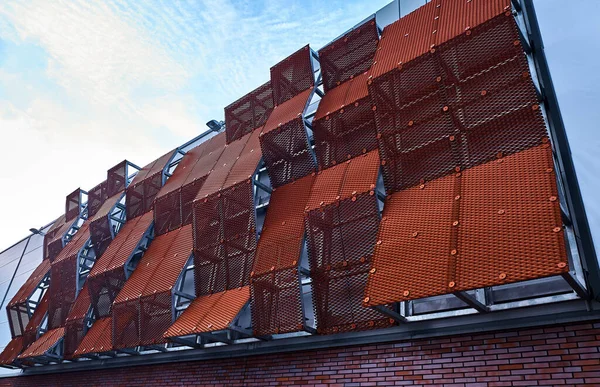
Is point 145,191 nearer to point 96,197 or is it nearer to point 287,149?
point 96,197

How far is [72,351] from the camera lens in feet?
53.3

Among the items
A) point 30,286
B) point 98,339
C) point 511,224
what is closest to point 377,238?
point 511,224

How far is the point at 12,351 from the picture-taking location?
19266 millimetres

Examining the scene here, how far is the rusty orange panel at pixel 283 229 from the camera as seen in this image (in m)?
10.9

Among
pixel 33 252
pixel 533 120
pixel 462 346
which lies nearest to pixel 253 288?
pixel 462 346

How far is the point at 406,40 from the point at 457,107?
2579 millimetres

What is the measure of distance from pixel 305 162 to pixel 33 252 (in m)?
22.4

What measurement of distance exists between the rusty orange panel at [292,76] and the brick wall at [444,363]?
25.0 ft

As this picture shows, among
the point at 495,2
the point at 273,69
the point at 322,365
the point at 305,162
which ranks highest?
the point at 273,69

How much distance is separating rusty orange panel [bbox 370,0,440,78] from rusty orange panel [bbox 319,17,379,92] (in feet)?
4.65

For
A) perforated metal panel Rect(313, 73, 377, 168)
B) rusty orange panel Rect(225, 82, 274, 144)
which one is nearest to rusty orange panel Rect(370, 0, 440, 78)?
perforated metal panel Rect(313, 73, 377, 168)

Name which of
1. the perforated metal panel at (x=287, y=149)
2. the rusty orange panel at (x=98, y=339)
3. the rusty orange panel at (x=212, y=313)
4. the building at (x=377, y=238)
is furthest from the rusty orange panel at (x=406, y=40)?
the rusty orange panel at (x=98, y=339)

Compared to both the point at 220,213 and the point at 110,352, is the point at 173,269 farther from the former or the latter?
the point at 110,352

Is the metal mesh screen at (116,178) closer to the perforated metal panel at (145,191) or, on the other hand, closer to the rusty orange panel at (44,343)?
the perforated metal panel at (145,191)
